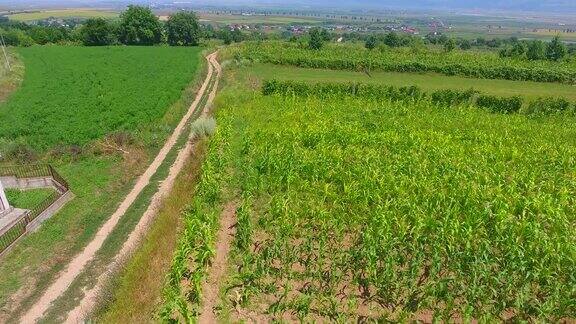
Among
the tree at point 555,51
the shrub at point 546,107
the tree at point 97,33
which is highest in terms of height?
the tree at point 97,33

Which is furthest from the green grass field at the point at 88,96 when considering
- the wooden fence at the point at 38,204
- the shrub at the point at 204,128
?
the shrub at the point at 204,128

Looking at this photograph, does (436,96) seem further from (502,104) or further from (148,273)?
(148,273)

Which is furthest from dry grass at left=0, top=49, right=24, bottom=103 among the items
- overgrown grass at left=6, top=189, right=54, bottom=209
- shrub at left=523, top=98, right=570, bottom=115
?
shrub at left=523, top=98, right=570, bottom=115

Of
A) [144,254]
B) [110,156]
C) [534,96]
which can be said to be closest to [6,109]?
[110,156]

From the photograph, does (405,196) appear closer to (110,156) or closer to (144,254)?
(144,254)

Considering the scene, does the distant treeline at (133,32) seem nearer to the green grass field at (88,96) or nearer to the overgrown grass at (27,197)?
the green grass field at (88,96)

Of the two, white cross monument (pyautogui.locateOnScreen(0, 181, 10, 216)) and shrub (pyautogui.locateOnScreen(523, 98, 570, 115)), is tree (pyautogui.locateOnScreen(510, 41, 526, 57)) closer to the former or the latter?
shrub (pyautogui.locateOnScreen(523, 98, 570, 115))

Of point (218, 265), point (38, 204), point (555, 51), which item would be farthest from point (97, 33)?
point (218, 265)

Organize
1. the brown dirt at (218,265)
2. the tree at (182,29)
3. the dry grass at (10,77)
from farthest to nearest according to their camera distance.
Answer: the tree at (182,29) < the dry grass at (10,77) < the brown dirt at (218,265)
